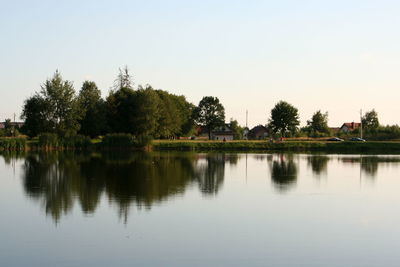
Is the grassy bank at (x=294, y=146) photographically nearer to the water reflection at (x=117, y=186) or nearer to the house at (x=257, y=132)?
the water reflection at (x=117, y=186)

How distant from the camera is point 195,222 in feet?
60.1

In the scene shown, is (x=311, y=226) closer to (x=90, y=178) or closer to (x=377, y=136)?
(x=90, y=178)

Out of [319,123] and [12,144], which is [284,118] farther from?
[12,144]

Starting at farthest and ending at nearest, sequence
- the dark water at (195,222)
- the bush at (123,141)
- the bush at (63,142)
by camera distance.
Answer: the bush at (123,141)
the bush at (63,142)
the dark water at (195,222)

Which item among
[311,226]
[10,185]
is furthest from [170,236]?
[10,185]

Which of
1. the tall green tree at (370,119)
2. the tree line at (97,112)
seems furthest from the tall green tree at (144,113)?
the tall green tree at (370,119)

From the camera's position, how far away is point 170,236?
627 inches

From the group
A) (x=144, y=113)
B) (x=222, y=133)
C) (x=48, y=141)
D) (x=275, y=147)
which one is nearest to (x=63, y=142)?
(x=48, y=141)

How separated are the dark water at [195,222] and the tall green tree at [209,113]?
99935 mm

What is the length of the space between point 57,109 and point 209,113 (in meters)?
57.6

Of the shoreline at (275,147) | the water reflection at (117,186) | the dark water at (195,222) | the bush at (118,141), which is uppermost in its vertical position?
the bush at (118,141)

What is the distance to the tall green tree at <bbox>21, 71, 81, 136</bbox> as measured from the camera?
7988 cm

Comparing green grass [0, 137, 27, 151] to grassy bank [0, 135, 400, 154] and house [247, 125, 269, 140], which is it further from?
house [247, 125, 269, 140]

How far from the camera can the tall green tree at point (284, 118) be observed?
118m
